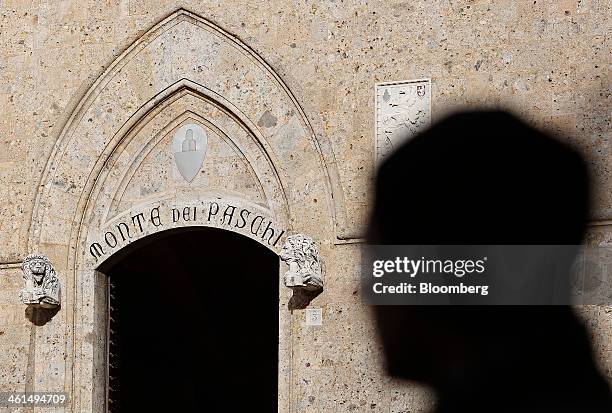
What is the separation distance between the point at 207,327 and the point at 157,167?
5.35 m

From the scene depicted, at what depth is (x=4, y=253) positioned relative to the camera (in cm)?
1282

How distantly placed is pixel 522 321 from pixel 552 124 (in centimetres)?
168

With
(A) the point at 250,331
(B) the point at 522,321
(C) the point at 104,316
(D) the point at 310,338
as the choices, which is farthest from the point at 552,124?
(A) the point at 250,331

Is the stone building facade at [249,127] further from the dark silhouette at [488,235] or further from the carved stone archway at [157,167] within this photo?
the dark silhouette at [488,235]

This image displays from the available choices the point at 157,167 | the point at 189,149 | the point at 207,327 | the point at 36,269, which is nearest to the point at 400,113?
the point at 189,149

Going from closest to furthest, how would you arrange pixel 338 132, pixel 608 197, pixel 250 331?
1. pixel 608 197
2. pixel 338 132
3. pixel 250 331

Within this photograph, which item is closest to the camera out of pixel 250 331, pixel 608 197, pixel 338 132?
pixel 608 197

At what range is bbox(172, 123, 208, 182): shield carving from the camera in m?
12.5

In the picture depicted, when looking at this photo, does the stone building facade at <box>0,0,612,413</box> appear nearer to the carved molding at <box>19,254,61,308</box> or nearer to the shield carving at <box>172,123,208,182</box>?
the shield carving at <box>172,123,208,182</box>

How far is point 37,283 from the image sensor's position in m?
12.3

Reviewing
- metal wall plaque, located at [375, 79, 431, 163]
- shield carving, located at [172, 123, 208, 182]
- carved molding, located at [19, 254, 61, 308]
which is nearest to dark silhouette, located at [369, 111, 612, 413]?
metal wall plaque, located at [375, 79, 431, 163]

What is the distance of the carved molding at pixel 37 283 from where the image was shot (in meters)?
12.3

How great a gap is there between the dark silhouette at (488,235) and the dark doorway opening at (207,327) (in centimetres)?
414

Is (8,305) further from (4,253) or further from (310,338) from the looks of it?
(310,338)
